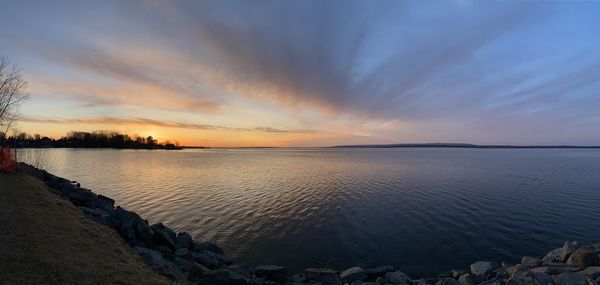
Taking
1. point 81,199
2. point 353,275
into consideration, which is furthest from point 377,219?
point 81,199

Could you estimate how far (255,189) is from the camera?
34.6 m

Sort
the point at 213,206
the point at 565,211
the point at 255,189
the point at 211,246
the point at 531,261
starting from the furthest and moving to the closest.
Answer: the point at 255,189 → the point at 213,206 → the point at 565,211 → the point at 211,246 → the point at 531,261

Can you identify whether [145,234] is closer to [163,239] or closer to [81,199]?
[163,239]

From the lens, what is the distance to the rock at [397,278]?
39.5 feet

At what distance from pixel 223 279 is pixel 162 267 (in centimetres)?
217

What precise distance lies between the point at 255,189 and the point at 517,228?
24.7 m

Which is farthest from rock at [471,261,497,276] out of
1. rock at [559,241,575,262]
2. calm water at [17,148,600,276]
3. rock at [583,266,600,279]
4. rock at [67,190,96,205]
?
rock at [67,190,96,205]

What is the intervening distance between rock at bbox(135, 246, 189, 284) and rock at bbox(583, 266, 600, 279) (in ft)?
43.6

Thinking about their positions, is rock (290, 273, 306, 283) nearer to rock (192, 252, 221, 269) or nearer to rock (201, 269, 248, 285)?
rock (201, 269, 248, 285)

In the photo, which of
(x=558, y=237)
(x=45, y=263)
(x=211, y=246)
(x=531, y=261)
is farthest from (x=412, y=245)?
(x=45, y=263)

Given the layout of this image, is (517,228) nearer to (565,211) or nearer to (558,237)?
(558,237)

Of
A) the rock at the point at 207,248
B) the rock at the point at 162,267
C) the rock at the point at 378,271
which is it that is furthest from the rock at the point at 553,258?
the rock at the point at 207,248

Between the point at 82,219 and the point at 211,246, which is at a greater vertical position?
the point at 82,219

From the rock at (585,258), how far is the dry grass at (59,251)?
14.4m
